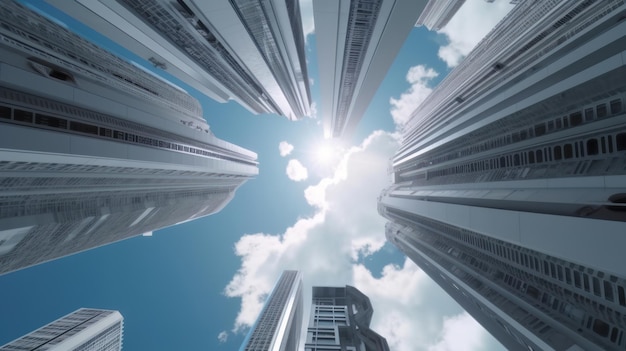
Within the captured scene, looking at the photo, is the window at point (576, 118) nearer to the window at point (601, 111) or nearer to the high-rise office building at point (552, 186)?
the high-rise office building at point (552, 186)

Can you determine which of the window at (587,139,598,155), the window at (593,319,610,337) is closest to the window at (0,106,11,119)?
the window at (587,139,598,155)

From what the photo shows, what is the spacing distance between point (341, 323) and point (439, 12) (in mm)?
124475

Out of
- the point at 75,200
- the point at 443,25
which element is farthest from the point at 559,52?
the point at 443,25

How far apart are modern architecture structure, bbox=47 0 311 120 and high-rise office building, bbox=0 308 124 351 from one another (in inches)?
4376

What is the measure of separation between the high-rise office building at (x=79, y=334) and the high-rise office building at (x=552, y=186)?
132942mm

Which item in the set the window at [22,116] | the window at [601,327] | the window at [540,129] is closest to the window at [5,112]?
the window at [22,116]

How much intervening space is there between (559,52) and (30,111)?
44.4 meters

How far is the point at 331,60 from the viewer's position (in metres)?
39.9

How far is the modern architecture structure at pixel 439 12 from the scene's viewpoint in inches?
3890

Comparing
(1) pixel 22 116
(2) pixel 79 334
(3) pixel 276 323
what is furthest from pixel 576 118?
(2) pixel 79 334

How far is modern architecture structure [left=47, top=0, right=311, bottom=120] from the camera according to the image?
32.0m

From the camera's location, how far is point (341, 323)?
256ft

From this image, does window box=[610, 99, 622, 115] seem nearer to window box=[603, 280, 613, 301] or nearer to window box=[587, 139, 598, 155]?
window box=[587, 139, 598, 155]

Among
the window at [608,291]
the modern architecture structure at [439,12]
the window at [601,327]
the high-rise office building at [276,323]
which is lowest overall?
the high-rise office building at [276,323]
